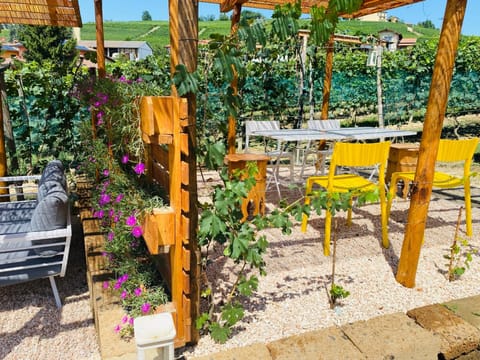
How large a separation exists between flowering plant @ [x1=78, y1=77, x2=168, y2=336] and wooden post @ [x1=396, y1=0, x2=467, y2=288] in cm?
164

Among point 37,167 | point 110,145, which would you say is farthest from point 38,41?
point 110,145

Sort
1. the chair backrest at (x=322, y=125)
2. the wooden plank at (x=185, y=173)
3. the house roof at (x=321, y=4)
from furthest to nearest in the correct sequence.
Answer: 1. the chair backrest at (x=322, y=125)
2. the house roof at (x=321, y=4)
3. the wooden plank at (x=185, y=173)

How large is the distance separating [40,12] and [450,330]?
455 cm

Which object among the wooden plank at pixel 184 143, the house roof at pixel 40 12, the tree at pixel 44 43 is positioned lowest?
the wooden plank at pixel 184 143

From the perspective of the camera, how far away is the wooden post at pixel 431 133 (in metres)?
2.23

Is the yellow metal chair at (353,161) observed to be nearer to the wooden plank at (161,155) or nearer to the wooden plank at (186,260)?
the wooden plank at (161,155)

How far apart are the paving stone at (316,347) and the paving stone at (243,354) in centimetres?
4

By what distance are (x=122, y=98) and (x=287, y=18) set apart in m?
1.10

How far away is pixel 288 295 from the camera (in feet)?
8.18

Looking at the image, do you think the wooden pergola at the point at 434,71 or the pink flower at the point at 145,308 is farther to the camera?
the pink flower at the point at 145,308

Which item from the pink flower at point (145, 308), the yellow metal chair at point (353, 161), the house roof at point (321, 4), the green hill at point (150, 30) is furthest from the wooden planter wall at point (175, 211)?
the green hill at point (150, 30)

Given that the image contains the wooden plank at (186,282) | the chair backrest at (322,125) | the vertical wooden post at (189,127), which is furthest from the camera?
the chair backrest at (322,125)

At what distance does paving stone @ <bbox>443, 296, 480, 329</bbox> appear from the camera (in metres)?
2.14

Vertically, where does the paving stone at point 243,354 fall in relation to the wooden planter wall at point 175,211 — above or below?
below
